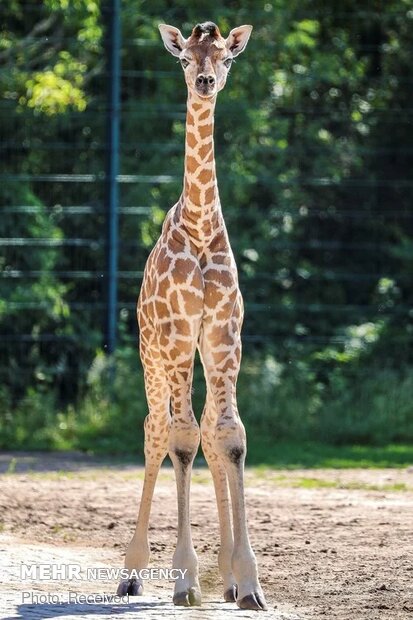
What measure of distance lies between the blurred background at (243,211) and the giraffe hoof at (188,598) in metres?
5.55

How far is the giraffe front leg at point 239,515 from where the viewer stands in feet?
19.3

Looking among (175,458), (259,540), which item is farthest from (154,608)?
(259,540)

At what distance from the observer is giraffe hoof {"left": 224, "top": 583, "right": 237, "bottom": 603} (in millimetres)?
6211

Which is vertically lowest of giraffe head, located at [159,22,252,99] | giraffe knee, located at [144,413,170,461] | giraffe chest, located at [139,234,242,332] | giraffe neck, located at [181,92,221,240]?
giraffe knee, located at [144,413,170,461]

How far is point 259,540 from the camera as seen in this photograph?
24.8ft

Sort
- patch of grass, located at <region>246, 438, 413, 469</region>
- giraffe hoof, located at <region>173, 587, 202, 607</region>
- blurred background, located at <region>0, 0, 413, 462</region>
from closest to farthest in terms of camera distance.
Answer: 1. giraffe hoof, located at <region>173, 587, 202, 607</region>
2. patch of grass, located at <region>246, 438, 413, 469</region>
3. blurred background, located at <region>0, 0, 413, 462</region>

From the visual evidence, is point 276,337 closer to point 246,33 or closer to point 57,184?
point 57,184

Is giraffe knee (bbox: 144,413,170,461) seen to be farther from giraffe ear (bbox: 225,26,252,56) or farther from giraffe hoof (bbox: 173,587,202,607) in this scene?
giraffe ear (bbox: 225,26,252,56)

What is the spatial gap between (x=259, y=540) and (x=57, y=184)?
577 centimetres

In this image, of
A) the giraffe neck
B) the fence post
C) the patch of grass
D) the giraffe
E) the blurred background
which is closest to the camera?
the giraffe

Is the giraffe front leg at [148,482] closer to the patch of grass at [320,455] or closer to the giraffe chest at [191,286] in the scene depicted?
the giraffe chest at [191,286]

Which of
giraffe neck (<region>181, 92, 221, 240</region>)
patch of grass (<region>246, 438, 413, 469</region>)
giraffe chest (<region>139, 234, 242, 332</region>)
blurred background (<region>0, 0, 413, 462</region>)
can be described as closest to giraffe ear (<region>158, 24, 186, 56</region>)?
giraffe neck (<region>181, 92, 221, 240</region>)

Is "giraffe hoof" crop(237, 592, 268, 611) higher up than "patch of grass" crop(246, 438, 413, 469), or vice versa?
"patch of grass" crop(246, 438, 413, 469)

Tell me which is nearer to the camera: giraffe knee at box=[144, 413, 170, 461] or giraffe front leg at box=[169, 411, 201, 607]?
giraffe front leg at box=[169, 411, 201, 607]
